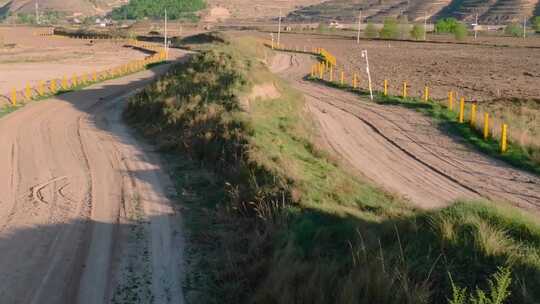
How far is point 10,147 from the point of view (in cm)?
2141

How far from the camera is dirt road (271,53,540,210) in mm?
17531

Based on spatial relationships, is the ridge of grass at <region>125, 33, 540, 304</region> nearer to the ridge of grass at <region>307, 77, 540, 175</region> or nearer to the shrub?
the ridge of grass at <region>307, 77, 540, 175</region>

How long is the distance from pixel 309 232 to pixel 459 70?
169ft

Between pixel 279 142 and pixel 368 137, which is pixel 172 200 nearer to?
pixel 279 142

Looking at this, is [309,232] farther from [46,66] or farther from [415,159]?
[46,66]

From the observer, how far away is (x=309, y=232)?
413 inches

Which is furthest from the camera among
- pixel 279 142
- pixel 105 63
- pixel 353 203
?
pixel 105 63

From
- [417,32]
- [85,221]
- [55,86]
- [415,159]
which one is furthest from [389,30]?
[85,221]

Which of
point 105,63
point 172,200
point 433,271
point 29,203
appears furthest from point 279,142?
point 105,63

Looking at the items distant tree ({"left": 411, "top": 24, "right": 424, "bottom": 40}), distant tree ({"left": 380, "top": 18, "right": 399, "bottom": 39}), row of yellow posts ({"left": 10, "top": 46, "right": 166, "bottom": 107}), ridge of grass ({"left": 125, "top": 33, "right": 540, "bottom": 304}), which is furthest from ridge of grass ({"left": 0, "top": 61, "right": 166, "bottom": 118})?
distant tree ({"left": 411, "top": 24, "right": 424, "bottom": 40})

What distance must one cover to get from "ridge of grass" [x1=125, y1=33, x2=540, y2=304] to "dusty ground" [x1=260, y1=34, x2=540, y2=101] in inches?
931

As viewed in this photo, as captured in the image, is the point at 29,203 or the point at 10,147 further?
the point at 10,147

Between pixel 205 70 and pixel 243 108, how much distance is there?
22.9 feet

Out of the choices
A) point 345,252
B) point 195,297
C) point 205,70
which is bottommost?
point 195,297
